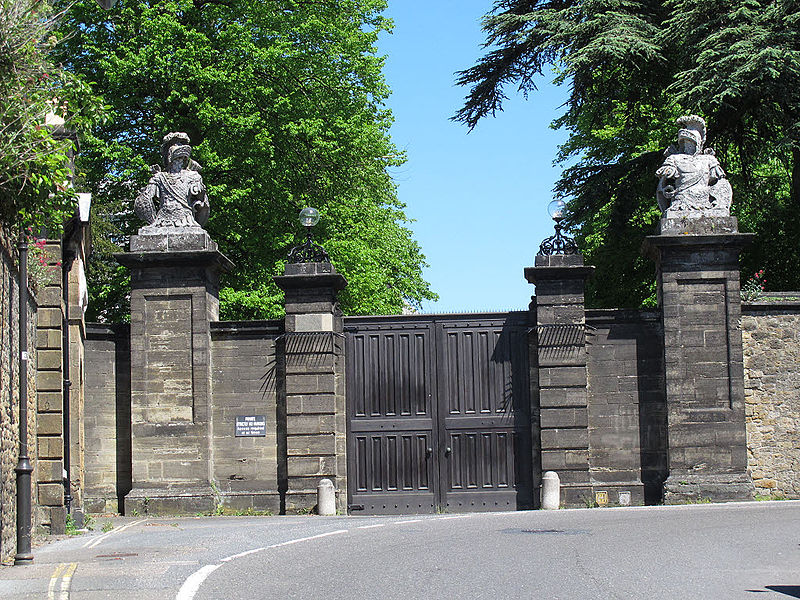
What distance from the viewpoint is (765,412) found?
18.3 meters

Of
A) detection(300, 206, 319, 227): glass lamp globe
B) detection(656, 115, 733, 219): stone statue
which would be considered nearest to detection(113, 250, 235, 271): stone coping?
detection(300, 206, 319, 227): glass lamp globe

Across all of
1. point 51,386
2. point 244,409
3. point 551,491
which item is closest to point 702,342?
point 551,491

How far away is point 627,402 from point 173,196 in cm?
798

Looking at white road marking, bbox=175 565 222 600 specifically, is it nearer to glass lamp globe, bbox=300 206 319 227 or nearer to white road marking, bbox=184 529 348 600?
white road marking, bbox=184 529 348 600

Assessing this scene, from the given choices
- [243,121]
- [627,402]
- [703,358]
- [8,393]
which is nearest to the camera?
[8,393]

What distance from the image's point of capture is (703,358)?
18156 millimetres

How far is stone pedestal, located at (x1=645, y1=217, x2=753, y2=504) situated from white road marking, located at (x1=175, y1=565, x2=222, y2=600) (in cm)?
913

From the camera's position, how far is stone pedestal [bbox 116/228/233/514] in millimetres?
18391

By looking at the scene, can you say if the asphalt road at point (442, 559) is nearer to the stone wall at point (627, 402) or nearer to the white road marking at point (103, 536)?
the white road marking at point (103, 536)

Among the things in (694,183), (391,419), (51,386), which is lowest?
(391,419)

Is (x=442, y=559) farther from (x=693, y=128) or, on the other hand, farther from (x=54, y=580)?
(x=693, y=128)

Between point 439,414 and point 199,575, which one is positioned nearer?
point 199,575

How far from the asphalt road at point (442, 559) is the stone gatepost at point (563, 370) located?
207 centimetres

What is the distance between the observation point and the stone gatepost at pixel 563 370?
1825cm
